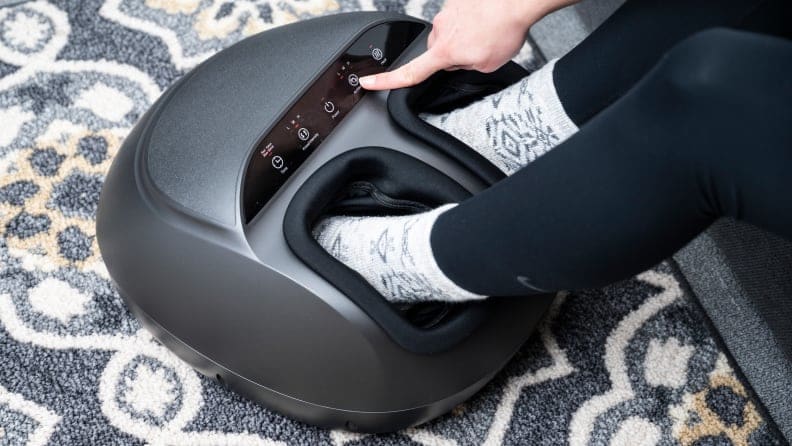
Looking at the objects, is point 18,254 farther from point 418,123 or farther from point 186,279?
point 418,123

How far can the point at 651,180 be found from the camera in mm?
485

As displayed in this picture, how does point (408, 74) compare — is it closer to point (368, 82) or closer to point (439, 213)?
point (368, 82)

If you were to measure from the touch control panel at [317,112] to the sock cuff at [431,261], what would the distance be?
0.44ft

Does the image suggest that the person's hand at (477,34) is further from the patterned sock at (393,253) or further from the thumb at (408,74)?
the patterned sock at (393,253)

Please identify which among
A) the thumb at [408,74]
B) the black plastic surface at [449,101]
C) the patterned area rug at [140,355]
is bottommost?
the patterned area rug at [140,355]

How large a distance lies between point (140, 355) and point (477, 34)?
419mm

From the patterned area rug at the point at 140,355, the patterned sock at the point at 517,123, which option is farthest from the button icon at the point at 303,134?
the patterned area rug at the point at 140,355

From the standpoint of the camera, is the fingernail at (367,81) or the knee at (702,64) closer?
the knee at (702,64)

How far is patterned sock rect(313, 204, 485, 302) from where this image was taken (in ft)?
1.97

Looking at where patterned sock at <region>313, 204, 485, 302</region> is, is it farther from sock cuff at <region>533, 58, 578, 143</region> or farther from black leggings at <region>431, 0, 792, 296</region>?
sock cuff at <region>533, 58, 578, 143</region>

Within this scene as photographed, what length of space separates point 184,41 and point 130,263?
38 cm

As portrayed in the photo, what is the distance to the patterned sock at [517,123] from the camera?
26.9 inches

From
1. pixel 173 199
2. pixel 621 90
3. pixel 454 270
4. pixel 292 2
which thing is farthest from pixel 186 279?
pixel 292 2

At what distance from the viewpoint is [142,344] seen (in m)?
0.76
